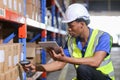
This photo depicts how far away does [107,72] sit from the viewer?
3.14m

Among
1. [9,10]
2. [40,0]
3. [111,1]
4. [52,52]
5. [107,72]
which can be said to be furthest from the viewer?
[111,1]

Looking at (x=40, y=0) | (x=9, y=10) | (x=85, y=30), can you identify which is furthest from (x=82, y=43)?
(x=40, y=0)

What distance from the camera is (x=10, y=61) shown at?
3.03 meters

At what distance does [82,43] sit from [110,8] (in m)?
17.2

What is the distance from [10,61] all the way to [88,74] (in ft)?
2.36

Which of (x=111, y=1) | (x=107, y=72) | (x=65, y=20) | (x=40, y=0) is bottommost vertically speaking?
(x=107, y=72)

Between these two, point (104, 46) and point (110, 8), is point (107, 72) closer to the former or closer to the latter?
point (104, 46)

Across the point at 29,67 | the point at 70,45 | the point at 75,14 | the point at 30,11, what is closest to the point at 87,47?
the point at 70,45

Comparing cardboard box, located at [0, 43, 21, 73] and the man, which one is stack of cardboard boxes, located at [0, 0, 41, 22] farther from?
the man

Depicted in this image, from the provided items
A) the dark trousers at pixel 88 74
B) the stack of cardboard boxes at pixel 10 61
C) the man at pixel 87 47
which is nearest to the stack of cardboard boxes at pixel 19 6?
the stack of cardboard boxes at pixel 10 61

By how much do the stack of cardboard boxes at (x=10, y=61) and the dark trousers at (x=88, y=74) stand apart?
0.61m

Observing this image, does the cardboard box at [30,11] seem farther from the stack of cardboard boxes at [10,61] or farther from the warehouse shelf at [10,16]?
the stack of cardboard boxes at [10,61]

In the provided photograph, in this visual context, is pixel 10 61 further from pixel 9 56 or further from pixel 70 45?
pixel 70 45

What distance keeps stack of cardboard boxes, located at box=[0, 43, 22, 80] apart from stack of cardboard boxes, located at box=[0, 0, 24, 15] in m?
0.33
